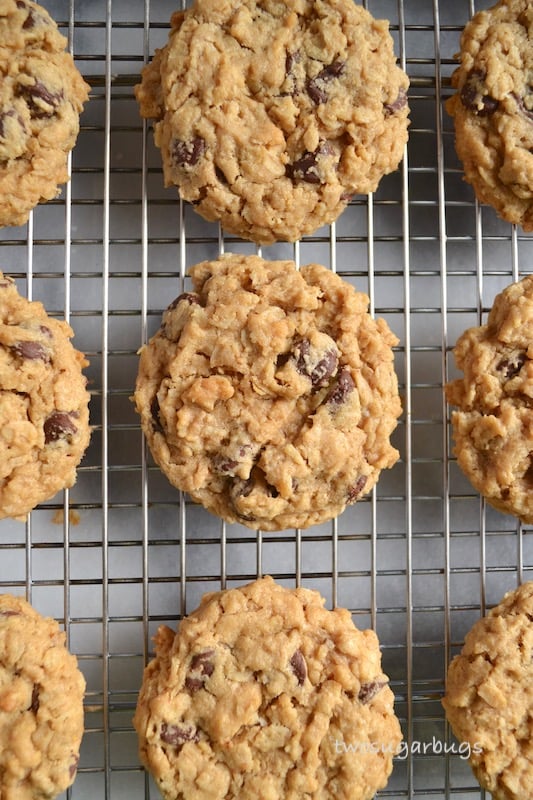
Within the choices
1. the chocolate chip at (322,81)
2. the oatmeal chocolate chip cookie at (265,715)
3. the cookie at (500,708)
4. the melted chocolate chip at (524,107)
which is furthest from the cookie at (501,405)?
the chocolate chip at (322,81)

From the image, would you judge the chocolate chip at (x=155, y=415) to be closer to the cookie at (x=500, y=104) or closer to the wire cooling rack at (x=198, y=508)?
the wire cooling rack at (x=198, y=508)

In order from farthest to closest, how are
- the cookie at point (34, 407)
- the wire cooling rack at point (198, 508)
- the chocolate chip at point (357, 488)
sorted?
1. the wire cooling rack at point (198, 508)
2. the chocolate chip at point (357, 488)
3. the cookie at point (34, 407)

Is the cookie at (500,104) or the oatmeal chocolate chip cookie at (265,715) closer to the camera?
the oatmeal chocolate chip cookie at (265,715)

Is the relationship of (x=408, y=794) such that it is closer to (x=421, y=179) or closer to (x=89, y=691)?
(x=89, y=691)

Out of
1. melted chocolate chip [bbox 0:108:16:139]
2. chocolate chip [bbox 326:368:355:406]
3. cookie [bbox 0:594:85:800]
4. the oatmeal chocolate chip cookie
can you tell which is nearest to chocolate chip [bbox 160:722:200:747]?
the oatmeal chocolate chip cookie

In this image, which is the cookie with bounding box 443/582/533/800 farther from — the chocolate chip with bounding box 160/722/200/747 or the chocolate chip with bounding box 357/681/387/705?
the chocolate chip with bounding box 160/722/200/747

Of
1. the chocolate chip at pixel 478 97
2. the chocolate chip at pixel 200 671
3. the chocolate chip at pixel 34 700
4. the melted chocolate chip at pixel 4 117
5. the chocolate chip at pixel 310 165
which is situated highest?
the chocolate chip at pixel 478 97

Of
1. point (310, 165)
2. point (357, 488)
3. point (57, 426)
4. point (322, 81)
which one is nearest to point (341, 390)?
point (357, 488)

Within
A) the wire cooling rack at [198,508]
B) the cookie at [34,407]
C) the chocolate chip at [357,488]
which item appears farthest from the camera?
the wire cooling rack at [198,508]
